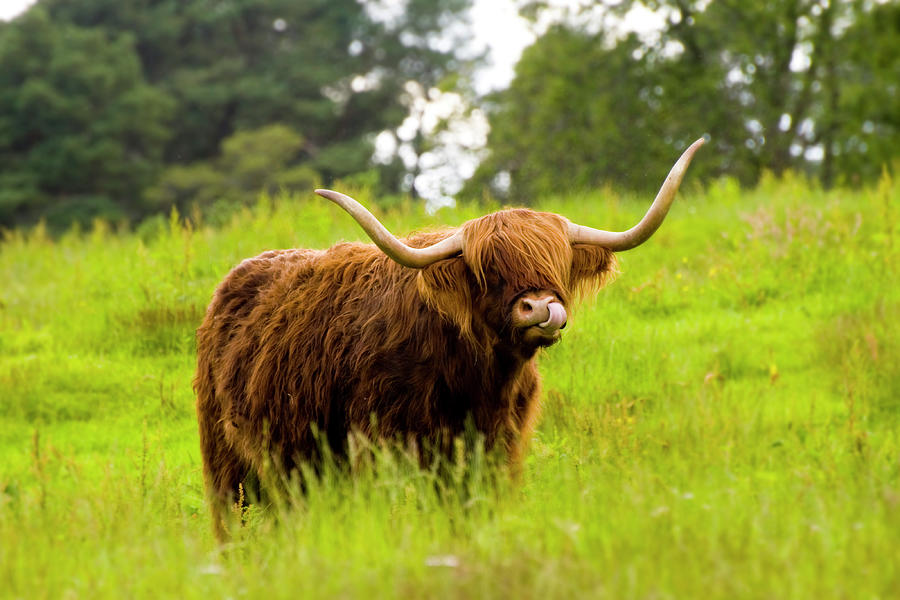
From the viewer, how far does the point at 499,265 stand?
4207 millimetres

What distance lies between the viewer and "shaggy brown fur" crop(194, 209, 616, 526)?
4.25 metres

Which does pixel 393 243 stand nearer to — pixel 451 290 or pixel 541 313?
pixel 451 290

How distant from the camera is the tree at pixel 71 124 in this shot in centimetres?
2688

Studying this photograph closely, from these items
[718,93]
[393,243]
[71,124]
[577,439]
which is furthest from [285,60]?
[393,243]

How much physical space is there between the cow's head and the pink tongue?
7cm

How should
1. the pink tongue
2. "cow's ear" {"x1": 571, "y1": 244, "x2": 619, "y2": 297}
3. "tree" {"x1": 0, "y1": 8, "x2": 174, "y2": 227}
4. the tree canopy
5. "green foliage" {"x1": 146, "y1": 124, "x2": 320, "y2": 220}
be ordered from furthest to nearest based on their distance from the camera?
the tree canopy
"tree" {"x1": 0, "y1": 8, "x2": 174, "y2": 227}
"green foliage" {"x1": 146, "y1": 124, "x2": 320, "y2": 220}
"cow's ear" {"x1": 571, "y1": 244, "x2": 619, "y2": 297}
the pink tongue

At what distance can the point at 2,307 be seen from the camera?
8984mm

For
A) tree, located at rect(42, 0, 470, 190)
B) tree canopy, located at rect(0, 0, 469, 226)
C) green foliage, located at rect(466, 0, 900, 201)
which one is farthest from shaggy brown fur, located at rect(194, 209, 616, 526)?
tree, located at rect(42, 0, 470, 190)

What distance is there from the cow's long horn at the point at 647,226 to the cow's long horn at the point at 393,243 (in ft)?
1.93

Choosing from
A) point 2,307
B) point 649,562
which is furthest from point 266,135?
point 649,562

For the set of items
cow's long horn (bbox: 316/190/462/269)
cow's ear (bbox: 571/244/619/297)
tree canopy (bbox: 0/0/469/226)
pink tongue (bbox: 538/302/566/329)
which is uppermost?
tree canopy (bbox: 0/0/469/226)

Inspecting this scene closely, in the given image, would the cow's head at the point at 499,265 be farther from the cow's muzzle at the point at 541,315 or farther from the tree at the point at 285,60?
the tree at the point at 285,60

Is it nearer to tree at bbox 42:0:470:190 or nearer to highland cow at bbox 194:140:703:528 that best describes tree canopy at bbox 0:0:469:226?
tree at bbox 42:0:470:190

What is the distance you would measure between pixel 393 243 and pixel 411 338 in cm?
46
